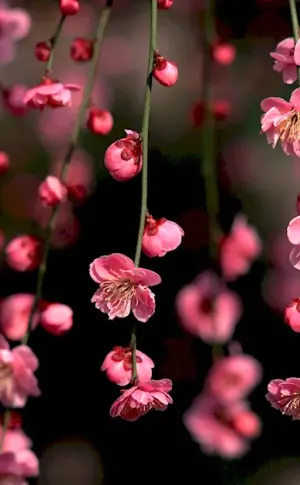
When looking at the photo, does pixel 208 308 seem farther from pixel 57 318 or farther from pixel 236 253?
pixel 57 318

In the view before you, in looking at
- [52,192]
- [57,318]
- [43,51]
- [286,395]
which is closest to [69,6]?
[43,51]

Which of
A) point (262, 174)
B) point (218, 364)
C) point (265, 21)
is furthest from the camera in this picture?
point (262, 174)

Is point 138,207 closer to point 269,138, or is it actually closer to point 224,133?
point 224,133

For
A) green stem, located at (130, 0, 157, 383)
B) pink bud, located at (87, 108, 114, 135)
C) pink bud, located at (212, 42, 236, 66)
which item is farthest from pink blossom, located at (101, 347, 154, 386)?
pink bud, located at (212, 42, 236, 66)

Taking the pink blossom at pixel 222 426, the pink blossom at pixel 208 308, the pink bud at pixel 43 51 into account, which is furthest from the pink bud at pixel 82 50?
the pink blossom at pixel 222 426

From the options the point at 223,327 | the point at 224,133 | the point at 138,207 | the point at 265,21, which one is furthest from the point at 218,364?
the point at 265,21

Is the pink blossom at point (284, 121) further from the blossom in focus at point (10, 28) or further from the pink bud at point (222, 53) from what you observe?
the blossom in focus at point (10, 28)
